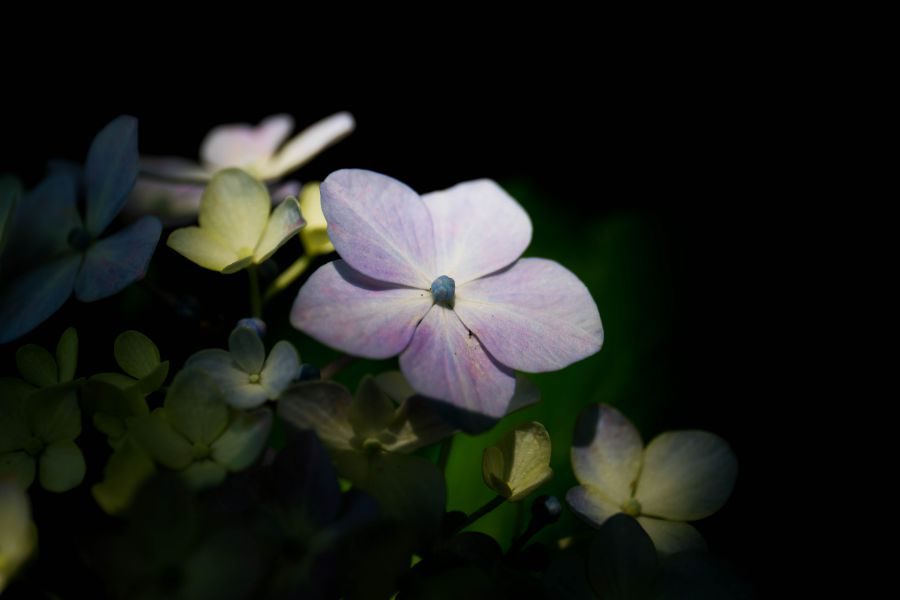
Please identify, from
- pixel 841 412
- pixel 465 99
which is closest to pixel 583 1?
pixel 465 99

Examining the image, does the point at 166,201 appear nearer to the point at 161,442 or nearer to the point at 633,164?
the point at 161,442

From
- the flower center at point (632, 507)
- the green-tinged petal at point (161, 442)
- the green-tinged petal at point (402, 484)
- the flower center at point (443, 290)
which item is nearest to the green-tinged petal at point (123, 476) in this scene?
the green-tinged petal at point (161, 442)

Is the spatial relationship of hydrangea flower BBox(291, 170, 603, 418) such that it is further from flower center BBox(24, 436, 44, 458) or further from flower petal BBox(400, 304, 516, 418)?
flower center BBox(24, 436, 44, 458)

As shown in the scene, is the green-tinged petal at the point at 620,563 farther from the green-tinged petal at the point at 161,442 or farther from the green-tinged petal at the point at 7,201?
the green-tinged petal at the point at 7,201

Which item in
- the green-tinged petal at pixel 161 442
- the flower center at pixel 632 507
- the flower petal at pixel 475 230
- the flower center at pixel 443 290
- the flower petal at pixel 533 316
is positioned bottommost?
the flower center at pixel 632 507

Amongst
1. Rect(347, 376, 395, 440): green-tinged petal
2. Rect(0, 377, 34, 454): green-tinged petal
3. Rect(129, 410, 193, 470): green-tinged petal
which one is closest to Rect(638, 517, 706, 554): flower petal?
Rect(347, 376, 395, 440): green-tinged petal

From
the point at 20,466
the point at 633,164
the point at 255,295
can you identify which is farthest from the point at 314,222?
the point at 633,164
